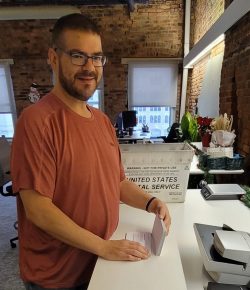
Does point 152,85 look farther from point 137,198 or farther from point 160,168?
point 137,198

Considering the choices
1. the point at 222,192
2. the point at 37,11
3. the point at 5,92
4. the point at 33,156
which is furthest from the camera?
the point at 5,92

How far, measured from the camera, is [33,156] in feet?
2.65

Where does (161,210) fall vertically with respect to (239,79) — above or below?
below

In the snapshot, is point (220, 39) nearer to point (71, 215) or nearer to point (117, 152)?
point (117, 152)

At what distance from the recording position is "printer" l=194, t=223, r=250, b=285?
2.65 ft

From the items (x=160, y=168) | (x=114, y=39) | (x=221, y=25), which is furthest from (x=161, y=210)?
(x=114, y=39)

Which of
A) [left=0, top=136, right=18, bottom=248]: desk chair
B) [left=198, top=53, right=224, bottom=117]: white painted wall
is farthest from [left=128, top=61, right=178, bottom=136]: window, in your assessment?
[left=0, top=136, right=18, bottom=248]: desk chair

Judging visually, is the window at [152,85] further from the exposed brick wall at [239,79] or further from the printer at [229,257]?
the printer at [229,257]

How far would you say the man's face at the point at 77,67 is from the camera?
0.86m

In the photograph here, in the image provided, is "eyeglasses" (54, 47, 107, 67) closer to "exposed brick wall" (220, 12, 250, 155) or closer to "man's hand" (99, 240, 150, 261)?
"man's hand" (99, 240, 150, 261)

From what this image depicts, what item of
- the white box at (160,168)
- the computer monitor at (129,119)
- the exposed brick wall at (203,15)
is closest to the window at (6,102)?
the computer monitor at (129,119)

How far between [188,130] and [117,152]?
2.50 m

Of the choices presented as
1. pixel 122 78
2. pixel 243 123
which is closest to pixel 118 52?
pixel 122 78

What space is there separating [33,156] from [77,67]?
1.13 feet
